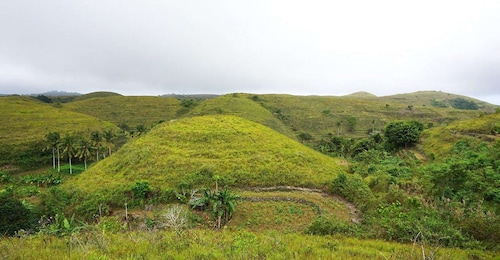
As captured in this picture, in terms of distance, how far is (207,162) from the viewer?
110 feet

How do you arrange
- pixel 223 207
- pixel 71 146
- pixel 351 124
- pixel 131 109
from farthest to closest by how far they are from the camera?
pixel 131 109 → pixel 351 124 → pixel 71 146 → pixel 223 207

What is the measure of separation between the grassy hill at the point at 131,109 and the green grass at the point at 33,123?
1352 cm

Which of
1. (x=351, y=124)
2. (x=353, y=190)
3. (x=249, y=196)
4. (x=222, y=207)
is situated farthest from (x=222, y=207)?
(x=351, y=124)

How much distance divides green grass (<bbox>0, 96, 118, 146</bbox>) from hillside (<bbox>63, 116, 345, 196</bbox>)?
4327 centimetres

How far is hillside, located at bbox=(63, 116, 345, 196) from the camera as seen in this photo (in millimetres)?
30891

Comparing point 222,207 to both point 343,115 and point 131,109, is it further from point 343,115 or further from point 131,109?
point 131,109

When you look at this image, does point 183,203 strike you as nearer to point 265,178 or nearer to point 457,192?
point 265,178

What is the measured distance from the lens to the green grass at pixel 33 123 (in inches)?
2562

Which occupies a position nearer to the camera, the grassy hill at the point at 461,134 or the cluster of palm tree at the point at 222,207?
the cluster of palm tree at the point at 222,207

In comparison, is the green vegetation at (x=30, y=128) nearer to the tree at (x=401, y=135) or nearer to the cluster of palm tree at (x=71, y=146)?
the cluster of palm tree at (x=71, y=146)

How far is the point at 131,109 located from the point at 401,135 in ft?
302

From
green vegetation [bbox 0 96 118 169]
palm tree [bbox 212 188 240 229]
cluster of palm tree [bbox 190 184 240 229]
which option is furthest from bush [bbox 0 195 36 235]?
green vegetation [bbox 0 96 118 169]

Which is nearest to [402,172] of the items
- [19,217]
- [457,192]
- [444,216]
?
[457,192]

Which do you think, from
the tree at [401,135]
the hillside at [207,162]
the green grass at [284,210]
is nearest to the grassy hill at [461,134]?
the tree at [401,135]
